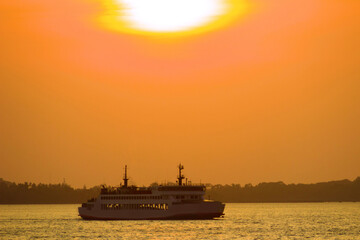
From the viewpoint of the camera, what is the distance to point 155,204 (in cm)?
18262

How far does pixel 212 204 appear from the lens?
178 metres

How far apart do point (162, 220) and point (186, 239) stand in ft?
173

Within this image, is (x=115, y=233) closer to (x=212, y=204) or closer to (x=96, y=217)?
(x=212, y=204)

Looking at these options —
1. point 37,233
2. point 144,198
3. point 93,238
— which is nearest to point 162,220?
point 144,198

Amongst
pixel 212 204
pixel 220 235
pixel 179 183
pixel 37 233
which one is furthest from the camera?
pixel 179 183

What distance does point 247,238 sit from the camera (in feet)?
444

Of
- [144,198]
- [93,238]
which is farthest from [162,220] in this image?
[93,238]

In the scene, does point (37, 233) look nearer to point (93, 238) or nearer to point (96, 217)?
point (93, 238)

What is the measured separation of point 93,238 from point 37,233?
23.6m

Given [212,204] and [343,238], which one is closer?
[343,238]

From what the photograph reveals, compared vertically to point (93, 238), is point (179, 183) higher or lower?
higher

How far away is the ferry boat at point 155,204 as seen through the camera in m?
177

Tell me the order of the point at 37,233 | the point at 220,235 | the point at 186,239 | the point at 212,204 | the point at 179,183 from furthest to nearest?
the point at 179,183
the point at 212,204
the point at 37,233
the point at 220,235
the point at 186,239

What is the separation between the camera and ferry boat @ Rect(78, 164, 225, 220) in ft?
579
